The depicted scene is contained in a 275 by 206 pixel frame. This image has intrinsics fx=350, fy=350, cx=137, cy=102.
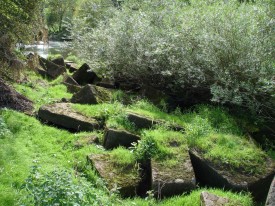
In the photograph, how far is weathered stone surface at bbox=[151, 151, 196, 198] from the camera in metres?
6.07

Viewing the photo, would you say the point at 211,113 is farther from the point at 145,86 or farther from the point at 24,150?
the point at 24,150

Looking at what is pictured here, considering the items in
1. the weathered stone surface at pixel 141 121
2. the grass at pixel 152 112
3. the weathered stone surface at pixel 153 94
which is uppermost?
the weathered stone surface at pixel 153 94

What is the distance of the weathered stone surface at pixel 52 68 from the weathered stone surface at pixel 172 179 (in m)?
11.0

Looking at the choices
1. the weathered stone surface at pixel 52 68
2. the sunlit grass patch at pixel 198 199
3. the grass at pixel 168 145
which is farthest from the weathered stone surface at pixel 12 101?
the weathered stone surface at pixel 52 68

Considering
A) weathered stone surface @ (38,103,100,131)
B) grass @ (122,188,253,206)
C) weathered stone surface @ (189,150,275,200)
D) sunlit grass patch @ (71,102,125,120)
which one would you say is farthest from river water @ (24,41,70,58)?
grass @ (122,188,253,206)

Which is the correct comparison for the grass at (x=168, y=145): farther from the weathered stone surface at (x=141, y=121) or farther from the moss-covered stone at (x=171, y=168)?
the weathered stone surface at (x=141, y=121)

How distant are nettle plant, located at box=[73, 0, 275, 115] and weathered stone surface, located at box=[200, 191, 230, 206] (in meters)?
2.78

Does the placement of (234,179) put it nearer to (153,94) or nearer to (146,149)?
(146,149)

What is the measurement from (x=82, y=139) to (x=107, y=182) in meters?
1.94

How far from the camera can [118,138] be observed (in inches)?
299

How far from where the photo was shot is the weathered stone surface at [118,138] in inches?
298

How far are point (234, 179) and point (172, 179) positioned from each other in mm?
1145

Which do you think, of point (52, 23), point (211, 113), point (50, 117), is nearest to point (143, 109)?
point (211, 113)

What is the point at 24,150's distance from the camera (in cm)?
707
